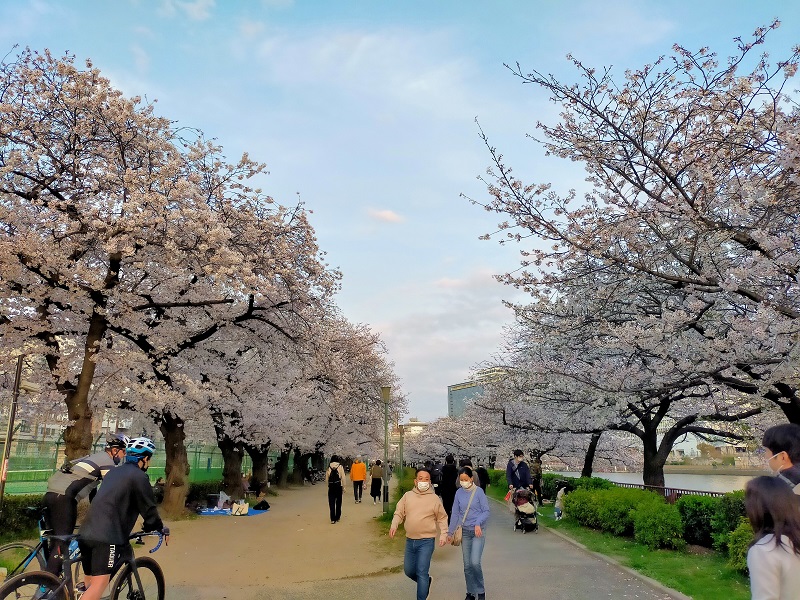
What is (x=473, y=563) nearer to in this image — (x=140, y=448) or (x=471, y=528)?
(x=471, y=528)

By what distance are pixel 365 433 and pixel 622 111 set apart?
149 feet

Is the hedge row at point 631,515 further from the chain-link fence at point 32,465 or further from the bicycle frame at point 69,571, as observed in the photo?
the chain-link fence at point 32,465

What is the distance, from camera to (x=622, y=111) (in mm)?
7820

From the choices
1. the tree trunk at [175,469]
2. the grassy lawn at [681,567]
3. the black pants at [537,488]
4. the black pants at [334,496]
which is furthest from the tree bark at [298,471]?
the grassy lawn at [681,567]

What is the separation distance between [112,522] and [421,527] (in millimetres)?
3133

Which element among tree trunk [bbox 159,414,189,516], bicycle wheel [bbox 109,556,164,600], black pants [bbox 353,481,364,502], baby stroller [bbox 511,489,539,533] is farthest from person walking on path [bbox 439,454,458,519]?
black pants [bbox 353,481,364,502]

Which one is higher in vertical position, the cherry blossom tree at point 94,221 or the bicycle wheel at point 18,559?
the cherry blossom tree at point 94,221

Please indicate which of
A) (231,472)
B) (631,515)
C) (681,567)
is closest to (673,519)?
(631,515)

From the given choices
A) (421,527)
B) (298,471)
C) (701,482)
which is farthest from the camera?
(701,482)

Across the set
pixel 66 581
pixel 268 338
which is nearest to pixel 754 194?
pixel 66 581

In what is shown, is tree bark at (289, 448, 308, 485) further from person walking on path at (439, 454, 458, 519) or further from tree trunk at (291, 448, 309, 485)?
person walking on path at (439, 454, 458, 519)

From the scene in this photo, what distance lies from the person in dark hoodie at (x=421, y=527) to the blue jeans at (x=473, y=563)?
1.99 feet

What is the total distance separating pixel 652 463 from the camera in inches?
699

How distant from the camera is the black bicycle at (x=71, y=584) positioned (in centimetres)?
493
